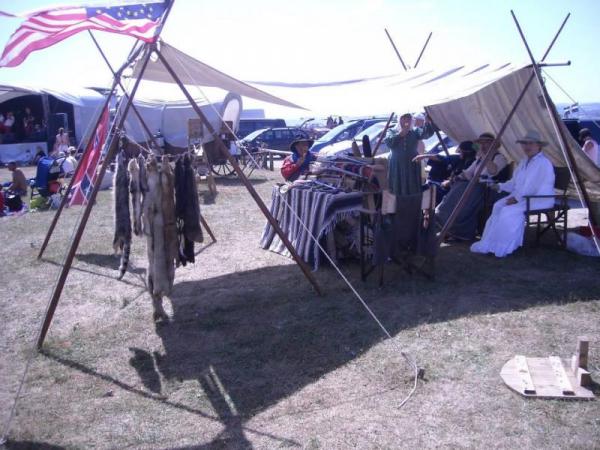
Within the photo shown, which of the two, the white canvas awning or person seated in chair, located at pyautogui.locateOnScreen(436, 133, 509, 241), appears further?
person seated in chair, located at pyautogui.locateOnScreen(436, 133, 509, 241)

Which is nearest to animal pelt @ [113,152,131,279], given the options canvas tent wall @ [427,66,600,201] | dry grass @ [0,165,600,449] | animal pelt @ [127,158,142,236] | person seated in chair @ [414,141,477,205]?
animal pelt @ [127,158,142,236]

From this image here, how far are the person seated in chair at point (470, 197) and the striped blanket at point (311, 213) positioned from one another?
191 centimetres

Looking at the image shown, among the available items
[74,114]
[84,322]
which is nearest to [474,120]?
[84,322]

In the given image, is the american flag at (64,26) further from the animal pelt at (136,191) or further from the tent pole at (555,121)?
the tent pole at (555,121)

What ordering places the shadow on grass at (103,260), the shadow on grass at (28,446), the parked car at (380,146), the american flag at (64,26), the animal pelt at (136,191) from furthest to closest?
the parked car at (380,146) → the shadow on grass at (103,260) → the animal pelt at (136,191) → the american flag at (64,26) → the shadow on grass at (28,446)

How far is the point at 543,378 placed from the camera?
11.9 feet

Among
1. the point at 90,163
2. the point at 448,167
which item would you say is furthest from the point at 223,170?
the point at 90,163

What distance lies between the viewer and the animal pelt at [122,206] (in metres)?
4.75

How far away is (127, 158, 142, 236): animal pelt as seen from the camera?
14.8 ft

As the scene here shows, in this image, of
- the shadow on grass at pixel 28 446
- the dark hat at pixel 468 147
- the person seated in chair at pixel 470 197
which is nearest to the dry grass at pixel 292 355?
the shadow on grass at pixel 28 446

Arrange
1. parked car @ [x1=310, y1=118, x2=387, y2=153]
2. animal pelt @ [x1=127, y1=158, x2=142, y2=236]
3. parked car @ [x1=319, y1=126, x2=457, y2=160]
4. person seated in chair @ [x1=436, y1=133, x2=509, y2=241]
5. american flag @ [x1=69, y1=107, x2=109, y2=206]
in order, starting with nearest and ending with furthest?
animal pelt @ [x1=127, y1=158, x2=142, y2=236]
american flag @ [x1=69, y1=107, x2=109, y2=206]
person seated in chair @ [x1=436, y1=133, x2=509, y2=241]
parked car @ [x1=319, y1=126, x2=457, y2=160]
parked car @ [x1=310, y1=118, x2=387, y2=153]

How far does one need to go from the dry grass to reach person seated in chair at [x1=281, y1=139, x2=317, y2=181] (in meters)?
1.10

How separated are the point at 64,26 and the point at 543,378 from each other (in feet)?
13.8

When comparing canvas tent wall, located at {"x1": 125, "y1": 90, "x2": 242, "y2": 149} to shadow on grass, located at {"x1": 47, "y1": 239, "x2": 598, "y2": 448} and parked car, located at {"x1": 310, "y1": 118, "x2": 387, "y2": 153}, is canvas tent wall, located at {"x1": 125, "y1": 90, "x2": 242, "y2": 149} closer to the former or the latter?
parked car, located at {"x1": 310, "y1": 118, "x2": 387, "y2": 153}
